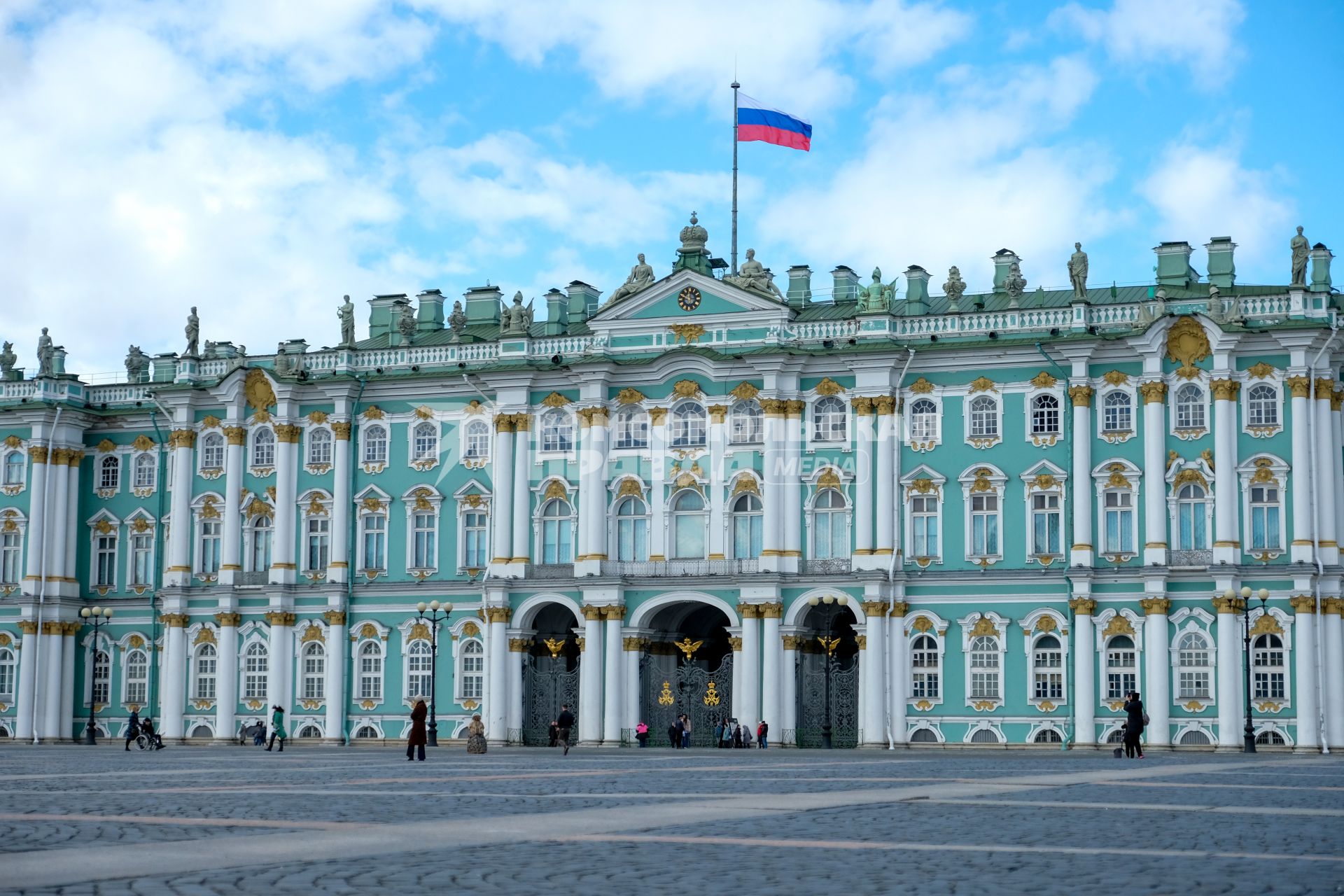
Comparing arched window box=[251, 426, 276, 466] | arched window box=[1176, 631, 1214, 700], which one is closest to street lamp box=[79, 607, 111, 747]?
arched window box=[251, 426, 276, 466]

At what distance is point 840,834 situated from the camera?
18906 mm

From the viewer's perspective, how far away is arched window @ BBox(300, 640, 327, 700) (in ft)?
243

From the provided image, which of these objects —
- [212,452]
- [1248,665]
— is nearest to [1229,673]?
[1248,665]

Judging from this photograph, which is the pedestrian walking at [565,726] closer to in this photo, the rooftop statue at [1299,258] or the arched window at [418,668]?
the arched window at [418,668]

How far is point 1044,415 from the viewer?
66.7m

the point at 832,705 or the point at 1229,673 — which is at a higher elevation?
the point at 1229,673

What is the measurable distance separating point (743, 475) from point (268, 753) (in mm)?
19957

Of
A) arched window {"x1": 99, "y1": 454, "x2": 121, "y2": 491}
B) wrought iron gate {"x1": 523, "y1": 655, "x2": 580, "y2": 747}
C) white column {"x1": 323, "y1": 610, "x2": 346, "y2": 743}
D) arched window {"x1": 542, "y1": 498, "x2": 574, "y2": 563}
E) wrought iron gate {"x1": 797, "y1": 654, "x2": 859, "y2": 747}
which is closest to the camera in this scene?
wrought iron gate {"x1": 797, "y1": 654, "x2": 859, "y2": 747}

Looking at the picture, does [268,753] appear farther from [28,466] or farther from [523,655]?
[28,466]

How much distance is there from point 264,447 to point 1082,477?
103 feet

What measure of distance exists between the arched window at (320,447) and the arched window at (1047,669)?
27.7 m

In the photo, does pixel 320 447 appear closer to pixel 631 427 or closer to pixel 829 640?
pixel 631 427

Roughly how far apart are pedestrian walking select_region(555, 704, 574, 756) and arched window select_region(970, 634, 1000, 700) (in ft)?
44.6

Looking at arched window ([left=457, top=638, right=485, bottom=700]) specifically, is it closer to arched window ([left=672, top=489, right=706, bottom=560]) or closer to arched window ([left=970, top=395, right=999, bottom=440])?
arched window ([left=672, top=489, right=706, bottom=560])
